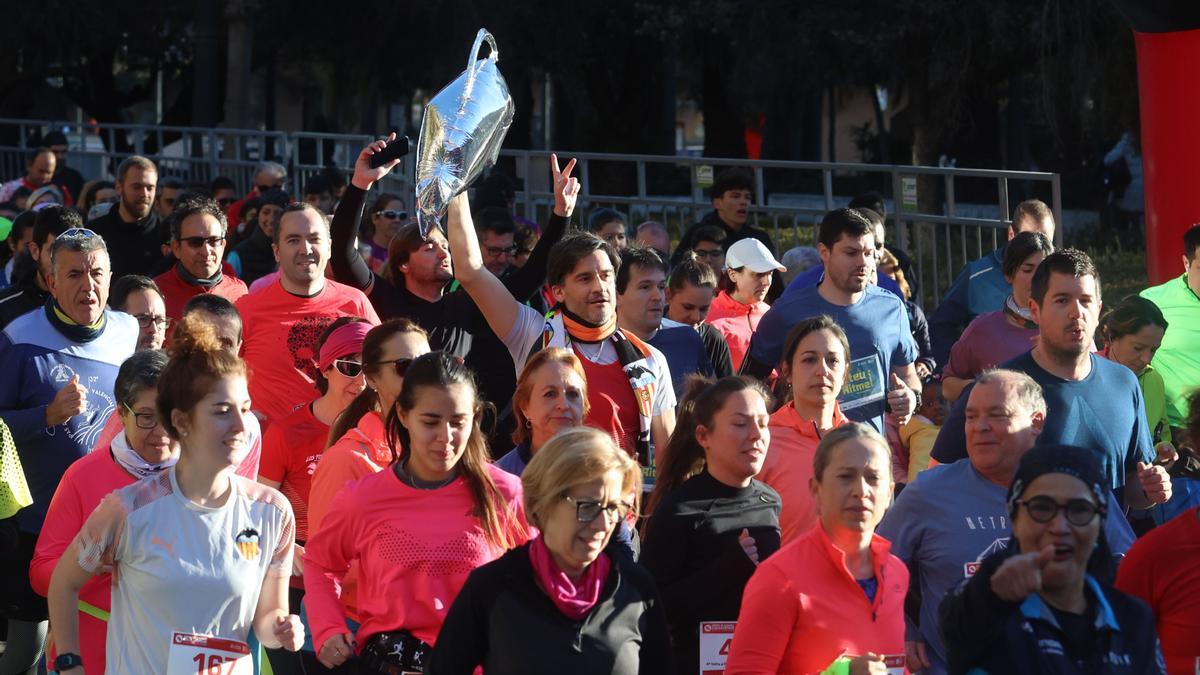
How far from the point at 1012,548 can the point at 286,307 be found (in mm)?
3958

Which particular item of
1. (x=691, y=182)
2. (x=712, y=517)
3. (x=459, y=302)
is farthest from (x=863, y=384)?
(x=691, y=182)

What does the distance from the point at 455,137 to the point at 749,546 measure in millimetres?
1814

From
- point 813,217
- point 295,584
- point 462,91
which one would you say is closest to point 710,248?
point 813,217

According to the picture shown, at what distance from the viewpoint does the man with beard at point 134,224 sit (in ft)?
33.0

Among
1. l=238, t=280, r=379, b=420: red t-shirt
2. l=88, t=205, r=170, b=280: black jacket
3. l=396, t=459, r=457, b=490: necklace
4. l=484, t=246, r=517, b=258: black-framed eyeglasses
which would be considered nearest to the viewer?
l=396, t=459, r=457, b=490: necklace

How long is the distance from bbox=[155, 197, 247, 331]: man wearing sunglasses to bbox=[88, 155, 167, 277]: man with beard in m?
1.91

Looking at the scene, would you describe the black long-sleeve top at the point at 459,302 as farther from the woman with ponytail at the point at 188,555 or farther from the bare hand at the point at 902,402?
the woman with ponytail at the point at 188,555

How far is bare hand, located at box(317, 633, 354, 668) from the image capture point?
179 inches

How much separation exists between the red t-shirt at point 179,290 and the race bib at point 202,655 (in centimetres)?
370

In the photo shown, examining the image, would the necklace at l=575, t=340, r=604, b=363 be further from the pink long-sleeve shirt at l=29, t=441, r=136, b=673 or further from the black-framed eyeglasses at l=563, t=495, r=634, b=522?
the black-framed eyeglasses at l=563, t=495, r=634, b=522

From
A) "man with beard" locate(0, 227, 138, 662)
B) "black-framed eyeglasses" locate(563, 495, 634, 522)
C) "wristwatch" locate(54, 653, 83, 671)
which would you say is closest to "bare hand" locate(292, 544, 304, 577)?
"wristwatch" locate(54, 653, 83, 671)

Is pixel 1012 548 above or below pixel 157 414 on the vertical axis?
below

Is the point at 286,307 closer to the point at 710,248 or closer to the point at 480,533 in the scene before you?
the point at 480,533

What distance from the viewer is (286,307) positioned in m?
7.03
